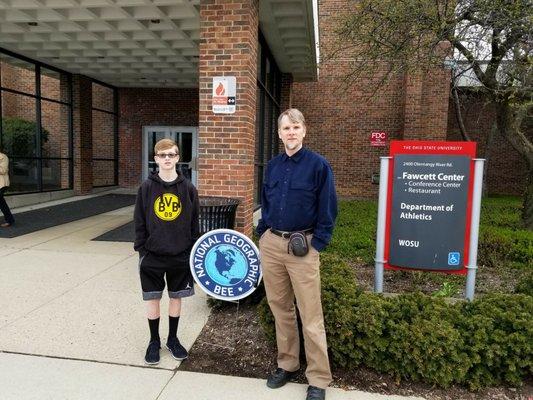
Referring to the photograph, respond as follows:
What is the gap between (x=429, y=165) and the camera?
13.2 feet

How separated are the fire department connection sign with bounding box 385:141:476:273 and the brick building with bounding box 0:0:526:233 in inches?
93.8

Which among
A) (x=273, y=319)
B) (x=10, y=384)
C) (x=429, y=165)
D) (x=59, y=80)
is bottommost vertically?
(x=10, y=384)

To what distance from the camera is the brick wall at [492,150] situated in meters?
17.8

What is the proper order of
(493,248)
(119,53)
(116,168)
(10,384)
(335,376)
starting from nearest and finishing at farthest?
(10,384), (335,376), (493,248), (119,53), (116,168)

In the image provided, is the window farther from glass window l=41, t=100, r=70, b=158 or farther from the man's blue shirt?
the man's blue shirt

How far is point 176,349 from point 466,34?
7.49m

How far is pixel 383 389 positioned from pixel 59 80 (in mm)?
13944

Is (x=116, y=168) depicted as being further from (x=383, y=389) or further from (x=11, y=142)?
(x=383, y=389)

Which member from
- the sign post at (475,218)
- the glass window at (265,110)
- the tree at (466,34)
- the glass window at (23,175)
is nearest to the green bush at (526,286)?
A: the sign post at (475,218)

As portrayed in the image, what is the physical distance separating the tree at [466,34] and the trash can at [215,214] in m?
4.47

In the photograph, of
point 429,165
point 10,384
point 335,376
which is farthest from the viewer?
point 429,165

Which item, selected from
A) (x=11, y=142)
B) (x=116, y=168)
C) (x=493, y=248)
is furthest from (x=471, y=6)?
(x=116, y=168)

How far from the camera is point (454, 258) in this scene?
4008 millimetres

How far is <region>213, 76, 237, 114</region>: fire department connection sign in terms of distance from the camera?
571 cm
